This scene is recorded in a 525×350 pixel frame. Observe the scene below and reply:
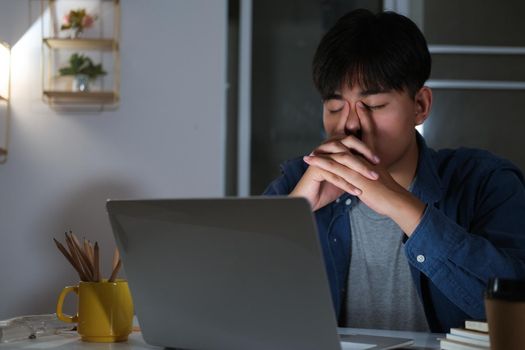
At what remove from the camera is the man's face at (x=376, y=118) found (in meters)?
1.51

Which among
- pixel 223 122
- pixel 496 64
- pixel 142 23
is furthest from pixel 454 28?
pixel 142 23

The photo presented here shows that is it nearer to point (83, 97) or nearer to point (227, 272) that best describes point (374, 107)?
point (227, 272)

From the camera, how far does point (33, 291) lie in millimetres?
3029

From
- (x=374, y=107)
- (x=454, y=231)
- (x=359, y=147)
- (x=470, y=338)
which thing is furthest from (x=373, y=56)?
(x=470, y=338)

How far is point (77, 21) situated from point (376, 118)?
188cm

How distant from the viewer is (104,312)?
120 cm

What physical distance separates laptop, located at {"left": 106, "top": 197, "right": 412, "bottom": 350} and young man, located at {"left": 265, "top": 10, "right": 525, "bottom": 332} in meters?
0.44

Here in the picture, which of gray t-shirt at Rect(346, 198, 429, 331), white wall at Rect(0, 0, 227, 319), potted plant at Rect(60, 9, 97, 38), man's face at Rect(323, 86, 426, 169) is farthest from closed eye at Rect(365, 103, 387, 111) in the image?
potted plant at Rect(60, 9, 97, 38)

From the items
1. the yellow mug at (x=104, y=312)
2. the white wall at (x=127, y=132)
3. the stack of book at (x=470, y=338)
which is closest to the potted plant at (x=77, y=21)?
the white wall at (x=127, y=132)

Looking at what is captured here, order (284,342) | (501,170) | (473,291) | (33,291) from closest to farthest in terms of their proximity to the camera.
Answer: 1. (284,342)
2. (473,291)
3. (501,170)
4. (33,291)

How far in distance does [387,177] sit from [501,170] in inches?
13.9

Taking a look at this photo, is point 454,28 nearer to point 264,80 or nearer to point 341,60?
point 264,80

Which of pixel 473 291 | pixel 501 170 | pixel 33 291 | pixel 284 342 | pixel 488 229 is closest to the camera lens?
pixel 284 342

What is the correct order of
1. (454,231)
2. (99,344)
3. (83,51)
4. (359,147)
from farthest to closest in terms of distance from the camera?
(83,51) < (359,147) < (454,231) < (99,344)
